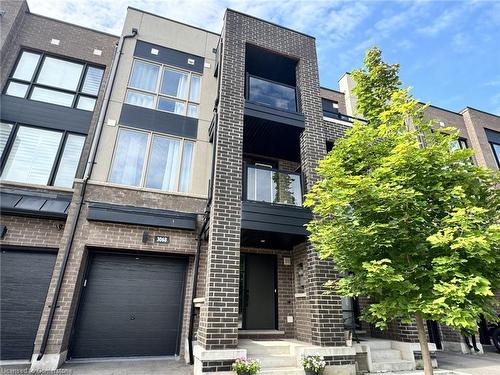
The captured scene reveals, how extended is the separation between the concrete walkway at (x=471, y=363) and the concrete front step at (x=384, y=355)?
1.42 m

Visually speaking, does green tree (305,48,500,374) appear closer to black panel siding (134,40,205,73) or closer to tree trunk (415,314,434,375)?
tree trunk (415,314,434,375)

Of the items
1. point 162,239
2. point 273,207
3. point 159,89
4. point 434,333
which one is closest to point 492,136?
point 434,333

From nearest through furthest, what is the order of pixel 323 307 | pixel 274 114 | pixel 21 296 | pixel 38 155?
1. pixel 323 307
2. pixel 21 296
3. pixel 274 114
4. pixel 38 155

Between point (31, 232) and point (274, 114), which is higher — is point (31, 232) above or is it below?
below

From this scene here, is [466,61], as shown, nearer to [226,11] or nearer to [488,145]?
[226,11]

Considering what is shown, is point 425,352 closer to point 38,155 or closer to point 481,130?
point 38,155

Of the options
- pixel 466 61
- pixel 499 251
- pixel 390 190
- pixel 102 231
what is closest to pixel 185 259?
pixel 102 231

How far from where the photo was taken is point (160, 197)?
810 centimetres

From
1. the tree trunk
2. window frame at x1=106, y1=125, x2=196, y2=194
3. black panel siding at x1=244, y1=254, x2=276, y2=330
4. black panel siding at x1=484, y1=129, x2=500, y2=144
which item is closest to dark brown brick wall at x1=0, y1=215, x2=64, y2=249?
window frame at x1=106, y1=125, x2=196, y2=194

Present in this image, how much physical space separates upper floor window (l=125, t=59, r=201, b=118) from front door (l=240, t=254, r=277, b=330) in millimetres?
5693

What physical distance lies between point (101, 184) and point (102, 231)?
1420 mm

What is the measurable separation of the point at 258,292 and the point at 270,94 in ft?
20.6

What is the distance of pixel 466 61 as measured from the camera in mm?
8000

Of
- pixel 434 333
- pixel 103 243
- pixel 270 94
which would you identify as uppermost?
pixel 270 94
